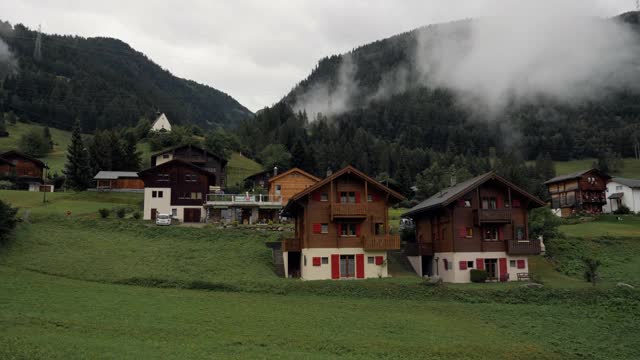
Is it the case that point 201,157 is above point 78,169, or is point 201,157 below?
above

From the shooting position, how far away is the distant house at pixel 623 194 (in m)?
87.3

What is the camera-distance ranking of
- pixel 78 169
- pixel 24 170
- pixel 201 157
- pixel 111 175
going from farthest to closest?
pixel 24 170
pixel 201 157
pixel 78 169
pixel 111 175

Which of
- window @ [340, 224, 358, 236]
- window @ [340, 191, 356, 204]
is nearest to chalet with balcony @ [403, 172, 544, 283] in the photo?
window @ [340, 224, 358, 236]

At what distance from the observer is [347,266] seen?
46.8 meters

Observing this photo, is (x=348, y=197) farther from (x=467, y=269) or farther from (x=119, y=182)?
(x=119, y=182)

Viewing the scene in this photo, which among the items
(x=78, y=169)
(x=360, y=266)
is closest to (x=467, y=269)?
(x=360, y=266)

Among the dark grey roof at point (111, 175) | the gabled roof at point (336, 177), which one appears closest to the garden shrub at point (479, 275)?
the gabled roof at point (336, 177)

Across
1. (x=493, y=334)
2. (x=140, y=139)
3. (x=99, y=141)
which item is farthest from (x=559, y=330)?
(x=140, y=139)

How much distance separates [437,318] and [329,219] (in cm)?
1665

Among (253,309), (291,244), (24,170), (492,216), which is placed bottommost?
(253,309)

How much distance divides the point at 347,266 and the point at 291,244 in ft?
17.3

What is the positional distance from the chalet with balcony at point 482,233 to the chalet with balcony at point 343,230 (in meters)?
4.72

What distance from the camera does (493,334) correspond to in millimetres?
30469

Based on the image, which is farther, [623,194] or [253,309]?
[623,194]
